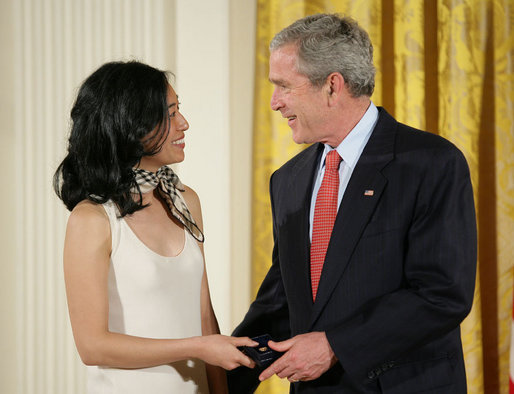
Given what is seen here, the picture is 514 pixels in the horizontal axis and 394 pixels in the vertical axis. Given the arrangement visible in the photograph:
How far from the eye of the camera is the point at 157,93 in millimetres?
1612

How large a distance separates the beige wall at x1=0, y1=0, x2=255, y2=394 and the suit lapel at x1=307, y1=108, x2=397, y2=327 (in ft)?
4.64

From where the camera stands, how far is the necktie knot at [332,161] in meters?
1.76

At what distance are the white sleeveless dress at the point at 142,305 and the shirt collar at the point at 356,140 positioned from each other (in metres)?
0.56

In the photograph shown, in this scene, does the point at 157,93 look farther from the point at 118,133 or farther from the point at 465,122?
the point at 465,122

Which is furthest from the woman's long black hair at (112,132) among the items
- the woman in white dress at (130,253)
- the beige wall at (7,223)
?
the beige wall at (7,223)

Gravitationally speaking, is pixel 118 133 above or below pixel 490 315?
above

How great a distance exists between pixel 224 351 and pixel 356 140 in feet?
2.31

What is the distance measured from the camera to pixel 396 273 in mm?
1586

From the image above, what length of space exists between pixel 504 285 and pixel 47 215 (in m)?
2.15

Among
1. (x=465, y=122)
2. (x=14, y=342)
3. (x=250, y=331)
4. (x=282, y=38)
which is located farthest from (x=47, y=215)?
(x=465, y=122)

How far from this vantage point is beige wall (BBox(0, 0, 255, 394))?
9.94 ft

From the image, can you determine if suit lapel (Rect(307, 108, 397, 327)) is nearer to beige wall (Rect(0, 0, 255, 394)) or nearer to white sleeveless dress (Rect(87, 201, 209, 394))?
white sleeveless dress (Rect(87, 201, 209, 394))

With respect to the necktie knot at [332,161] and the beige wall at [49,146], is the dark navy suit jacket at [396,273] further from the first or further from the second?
the beige wall at [49,146]

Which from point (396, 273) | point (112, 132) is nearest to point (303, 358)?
point (396, 273)
